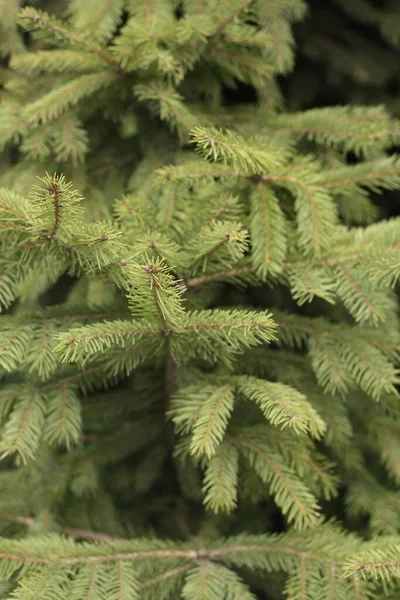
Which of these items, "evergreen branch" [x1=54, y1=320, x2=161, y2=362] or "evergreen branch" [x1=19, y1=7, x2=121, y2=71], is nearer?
"evergreen branch" [x1=54, y1=320, x2=161, y2=362]

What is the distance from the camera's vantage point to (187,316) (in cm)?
129

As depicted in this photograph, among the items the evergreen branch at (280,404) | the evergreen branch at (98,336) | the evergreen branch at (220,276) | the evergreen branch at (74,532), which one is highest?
the evergreen branch at (220,276)

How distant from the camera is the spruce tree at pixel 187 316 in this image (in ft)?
4.32

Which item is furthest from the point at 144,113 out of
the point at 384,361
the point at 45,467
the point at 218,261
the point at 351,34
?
the point at 351,34

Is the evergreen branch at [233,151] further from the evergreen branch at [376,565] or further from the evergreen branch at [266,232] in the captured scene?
the evergreen branch at [376,565]

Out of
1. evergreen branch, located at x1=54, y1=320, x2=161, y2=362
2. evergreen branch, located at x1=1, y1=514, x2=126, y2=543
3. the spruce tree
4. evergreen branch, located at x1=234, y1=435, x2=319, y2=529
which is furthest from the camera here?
evergreen branch, located at x1=1, y1=514, x2=126, y2=543

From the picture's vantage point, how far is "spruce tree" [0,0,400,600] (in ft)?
4.32

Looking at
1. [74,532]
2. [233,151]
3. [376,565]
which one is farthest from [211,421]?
[74,532]

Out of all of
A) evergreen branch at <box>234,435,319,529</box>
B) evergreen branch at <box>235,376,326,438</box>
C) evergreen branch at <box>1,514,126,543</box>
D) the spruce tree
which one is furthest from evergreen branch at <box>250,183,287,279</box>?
evergreen branch at <box>1,514,126,543</box>

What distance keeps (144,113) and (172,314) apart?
2.97 feet

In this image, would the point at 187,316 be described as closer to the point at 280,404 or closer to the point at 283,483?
the point at 280,404

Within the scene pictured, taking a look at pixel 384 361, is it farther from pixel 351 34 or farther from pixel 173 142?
pixel 351 34

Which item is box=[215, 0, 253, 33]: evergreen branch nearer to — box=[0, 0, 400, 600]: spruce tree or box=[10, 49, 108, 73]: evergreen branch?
box=[0, 0, 400, 600]: spruce tree

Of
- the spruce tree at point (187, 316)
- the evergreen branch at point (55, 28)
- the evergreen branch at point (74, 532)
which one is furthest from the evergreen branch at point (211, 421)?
the evergreen branch at point (55, 28)
